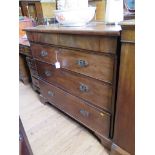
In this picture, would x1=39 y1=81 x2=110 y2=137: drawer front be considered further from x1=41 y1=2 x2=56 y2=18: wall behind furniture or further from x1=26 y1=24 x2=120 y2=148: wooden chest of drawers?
x1=41 y1=2 x2=56 y2=18: wall behind furniture

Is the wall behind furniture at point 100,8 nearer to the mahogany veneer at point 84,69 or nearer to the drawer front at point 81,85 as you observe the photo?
the mahogany veneer at point 84,69

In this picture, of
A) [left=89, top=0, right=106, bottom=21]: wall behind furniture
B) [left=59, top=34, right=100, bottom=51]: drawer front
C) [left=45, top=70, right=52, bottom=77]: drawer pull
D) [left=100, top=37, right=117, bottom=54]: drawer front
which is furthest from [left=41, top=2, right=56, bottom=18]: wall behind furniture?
[left=100, top=37, right=117, bottom=54]: drawer front

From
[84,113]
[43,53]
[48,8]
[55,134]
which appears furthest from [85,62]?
[48,8]

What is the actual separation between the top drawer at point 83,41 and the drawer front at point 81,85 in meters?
0.23

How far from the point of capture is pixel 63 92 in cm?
147

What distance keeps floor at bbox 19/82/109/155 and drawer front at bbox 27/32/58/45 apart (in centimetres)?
77

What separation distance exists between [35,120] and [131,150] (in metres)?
1.01

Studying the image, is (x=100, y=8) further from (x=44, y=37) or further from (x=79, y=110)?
(x=79, y=110)

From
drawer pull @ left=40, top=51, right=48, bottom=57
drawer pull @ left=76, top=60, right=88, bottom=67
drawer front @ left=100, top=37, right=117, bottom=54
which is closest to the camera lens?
drawer front @ left=100, top=37, right=117, bottom=54

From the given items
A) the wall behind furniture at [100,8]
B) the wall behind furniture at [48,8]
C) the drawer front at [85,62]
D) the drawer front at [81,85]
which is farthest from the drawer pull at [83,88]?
the wall behind furniture at [48,8]

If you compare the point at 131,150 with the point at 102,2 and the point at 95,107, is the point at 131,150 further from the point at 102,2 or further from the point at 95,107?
the point at 102,2

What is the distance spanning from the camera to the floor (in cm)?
127

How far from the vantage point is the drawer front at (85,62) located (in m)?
0.98
